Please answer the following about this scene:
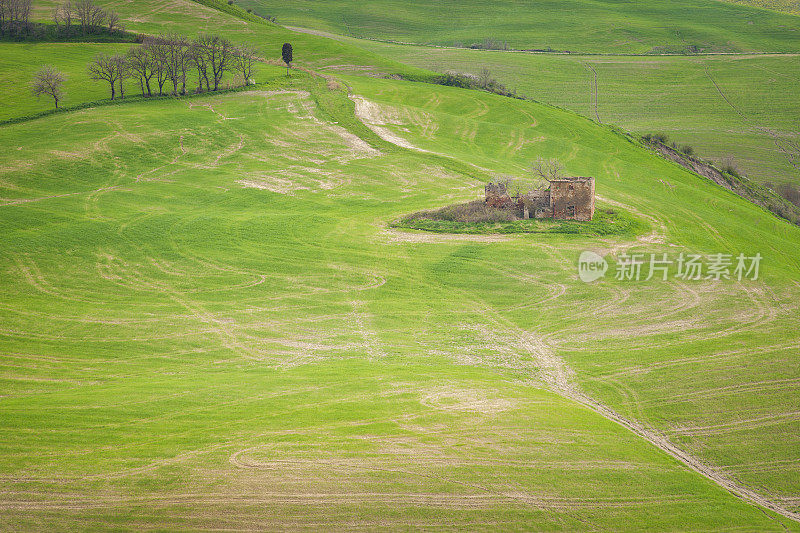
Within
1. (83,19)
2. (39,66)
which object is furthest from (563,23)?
(39,66)

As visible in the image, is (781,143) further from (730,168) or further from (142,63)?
(142,63)

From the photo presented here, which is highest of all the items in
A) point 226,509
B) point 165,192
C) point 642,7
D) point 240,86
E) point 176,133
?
point 642,7

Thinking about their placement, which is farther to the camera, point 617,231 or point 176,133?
point 176,133

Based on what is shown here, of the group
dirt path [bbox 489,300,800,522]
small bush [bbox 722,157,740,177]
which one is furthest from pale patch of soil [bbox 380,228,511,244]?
small bush [bbox 722,157,740,177]

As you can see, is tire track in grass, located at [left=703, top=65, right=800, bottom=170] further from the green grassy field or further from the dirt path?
the dirt path

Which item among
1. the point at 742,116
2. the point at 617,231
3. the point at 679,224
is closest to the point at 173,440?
the point at 617,231

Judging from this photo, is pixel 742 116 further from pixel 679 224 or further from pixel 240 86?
pixel 240 86
